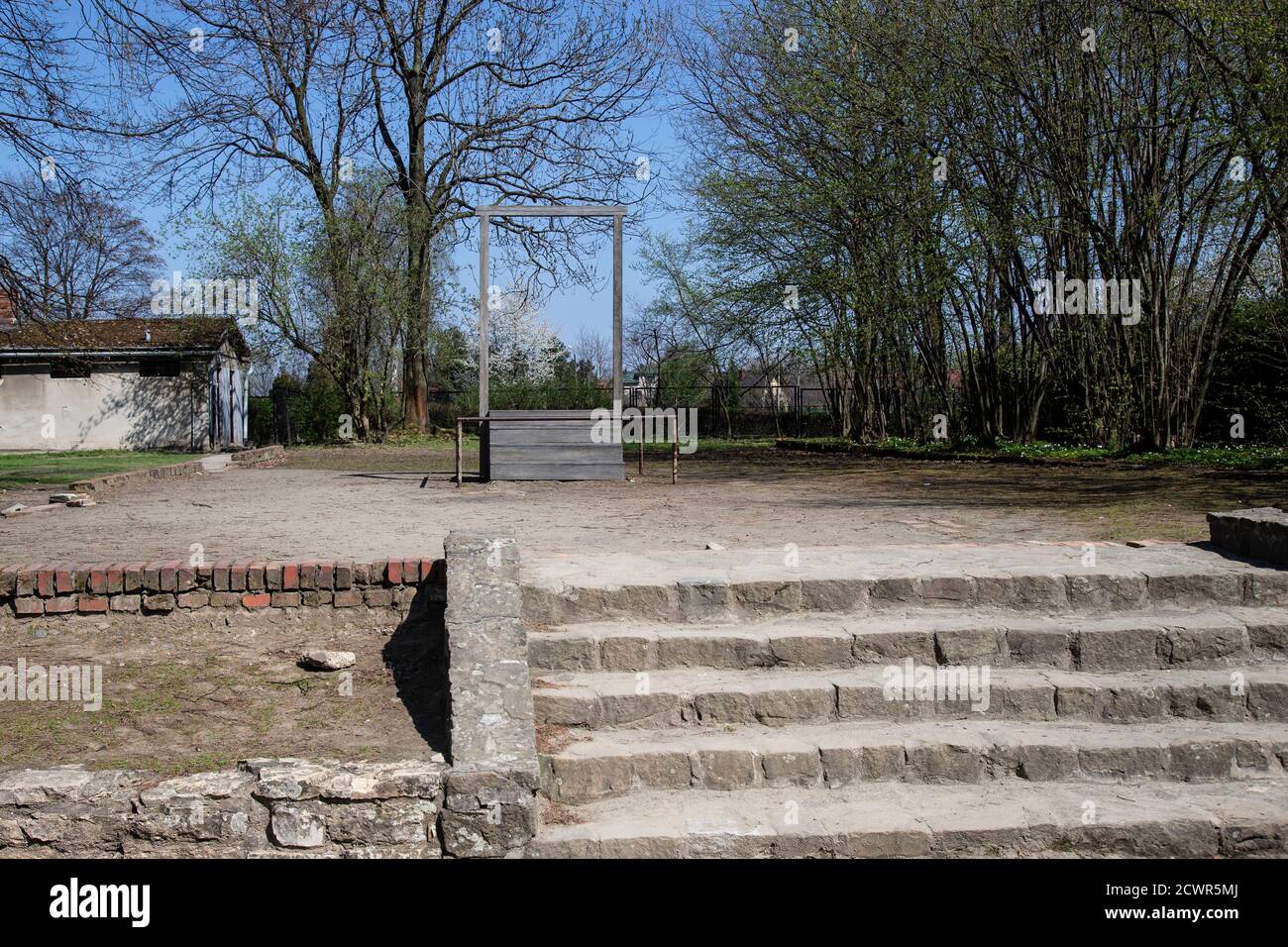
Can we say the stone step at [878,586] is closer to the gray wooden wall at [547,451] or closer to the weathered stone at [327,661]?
the weathered stone at [327,661]

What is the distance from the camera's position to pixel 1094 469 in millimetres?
11648

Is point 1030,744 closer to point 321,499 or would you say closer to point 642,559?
point 642,559

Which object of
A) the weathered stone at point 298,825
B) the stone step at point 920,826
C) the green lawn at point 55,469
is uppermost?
the green lawn at point 55,469

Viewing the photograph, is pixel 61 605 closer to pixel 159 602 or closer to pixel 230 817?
pixel 159 602

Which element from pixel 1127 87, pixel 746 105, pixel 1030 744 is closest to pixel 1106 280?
pixel 1127 87

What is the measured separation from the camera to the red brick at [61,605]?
195 inches

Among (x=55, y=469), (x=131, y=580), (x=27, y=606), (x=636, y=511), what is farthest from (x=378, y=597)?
(x=55, y=469)

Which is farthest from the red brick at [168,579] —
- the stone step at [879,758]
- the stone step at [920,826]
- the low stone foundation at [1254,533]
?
the low stone foundation at [1254,533]

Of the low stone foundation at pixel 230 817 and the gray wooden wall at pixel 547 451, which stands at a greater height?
the gray wooden wall at pixel 547 451

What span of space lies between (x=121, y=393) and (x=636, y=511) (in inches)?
777

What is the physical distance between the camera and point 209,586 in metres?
5.02

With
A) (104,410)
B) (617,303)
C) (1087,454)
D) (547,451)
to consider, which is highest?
(617,303)

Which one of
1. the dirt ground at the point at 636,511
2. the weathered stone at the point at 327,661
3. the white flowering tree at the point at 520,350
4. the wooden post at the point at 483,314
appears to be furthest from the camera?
the white flowering tree at the point at 520,350
